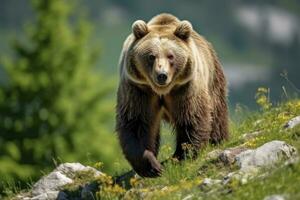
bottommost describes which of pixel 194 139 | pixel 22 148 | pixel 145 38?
pixel 22 148

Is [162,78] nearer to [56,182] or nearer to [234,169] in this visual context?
[234,169]

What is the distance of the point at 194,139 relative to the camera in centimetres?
935

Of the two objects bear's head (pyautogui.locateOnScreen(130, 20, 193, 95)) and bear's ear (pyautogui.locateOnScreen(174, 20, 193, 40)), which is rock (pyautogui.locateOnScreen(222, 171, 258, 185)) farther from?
bear's ear (pyautogui.locateOnScreen(174, 20, 193, 40))

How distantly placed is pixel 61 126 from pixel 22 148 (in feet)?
8.92

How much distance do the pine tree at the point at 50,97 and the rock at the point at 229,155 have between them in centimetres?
1952

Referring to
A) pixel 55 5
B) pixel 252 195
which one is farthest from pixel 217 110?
pixel 55 5

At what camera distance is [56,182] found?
9305 millimetres

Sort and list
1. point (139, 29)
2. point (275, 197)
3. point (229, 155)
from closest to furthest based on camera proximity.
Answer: point (275, 197) → point (229, 155) → point (139, 29)

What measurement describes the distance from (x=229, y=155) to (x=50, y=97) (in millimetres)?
23385

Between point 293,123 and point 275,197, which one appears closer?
point 275,197

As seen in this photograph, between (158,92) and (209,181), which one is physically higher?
(158,92)

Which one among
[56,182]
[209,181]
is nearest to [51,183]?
[56,182]

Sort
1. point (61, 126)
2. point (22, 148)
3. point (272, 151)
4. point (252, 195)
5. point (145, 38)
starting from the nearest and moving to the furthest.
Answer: point (252, 195) < point (272, 151) < point (145, 38) < point (22, 148) < point (61, 126)

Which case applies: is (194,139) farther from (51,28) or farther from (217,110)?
(51,28)
